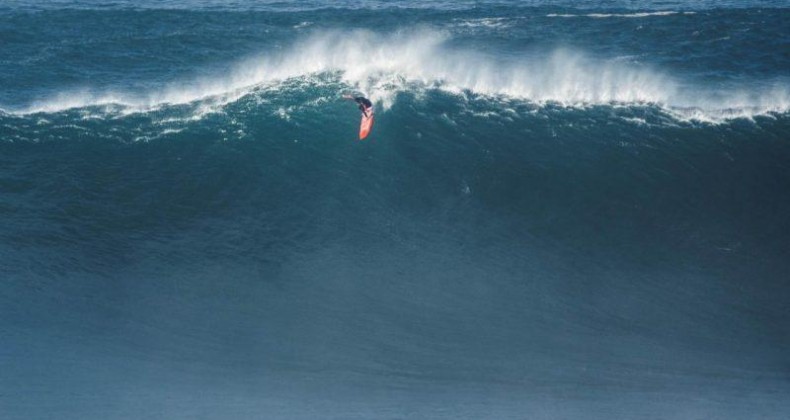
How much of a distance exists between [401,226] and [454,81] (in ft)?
38.4

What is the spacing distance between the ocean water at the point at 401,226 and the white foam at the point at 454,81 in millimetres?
166

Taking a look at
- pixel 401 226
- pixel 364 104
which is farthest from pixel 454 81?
pixel 401 226

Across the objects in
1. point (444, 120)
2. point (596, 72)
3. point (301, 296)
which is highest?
point (596, 72)

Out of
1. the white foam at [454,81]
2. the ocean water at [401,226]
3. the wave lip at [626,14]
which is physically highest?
the wave lip at [626,14]

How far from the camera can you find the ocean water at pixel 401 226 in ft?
89.3

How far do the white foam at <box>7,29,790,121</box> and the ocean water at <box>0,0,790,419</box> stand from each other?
0.17 m

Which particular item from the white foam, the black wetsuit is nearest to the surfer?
the black wetsuit

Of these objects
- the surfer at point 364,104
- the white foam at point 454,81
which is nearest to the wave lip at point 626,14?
the white foam at point 454,81

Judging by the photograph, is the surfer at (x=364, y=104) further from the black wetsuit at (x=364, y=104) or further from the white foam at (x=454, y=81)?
the white foam at (x=454, y=81)

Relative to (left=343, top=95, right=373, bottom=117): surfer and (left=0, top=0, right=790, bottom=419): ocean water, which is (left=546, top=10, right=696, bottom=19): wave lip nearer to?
(left=0, top=0, right=790, bottom=419): ocean water

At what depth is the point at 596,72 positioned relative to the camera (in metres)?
42.3

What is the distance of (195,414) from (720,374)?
17.4 meters

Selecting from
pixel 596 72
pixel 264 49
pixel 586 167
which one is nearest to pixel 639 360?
pixel 586 167

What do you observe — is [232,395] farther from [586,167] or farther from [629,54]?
[629,54]
